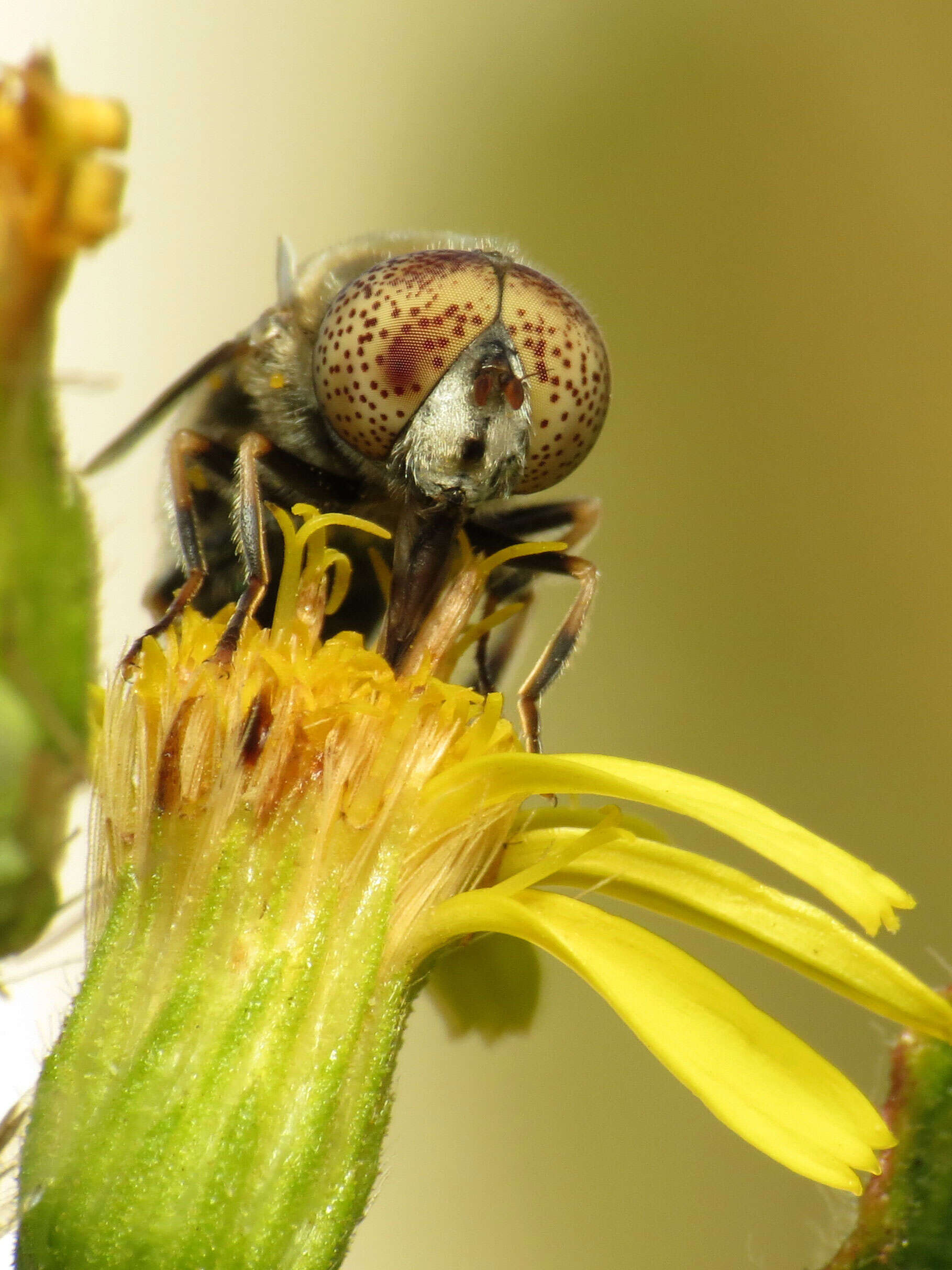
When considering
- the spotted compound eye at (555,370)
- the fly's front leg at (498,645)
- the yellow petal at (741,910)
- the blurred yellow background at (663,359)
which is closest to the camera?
the yellow petal at (741,910)

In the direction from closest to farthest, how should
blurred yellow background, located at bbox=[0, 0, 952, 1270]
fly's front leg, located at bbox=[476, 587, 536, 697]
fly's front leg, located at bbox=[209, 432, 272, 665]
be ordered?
fly's front leg, located at bbox=[209, 432, 272, 665] → fly's front leg, located at bbox=[476, 587, 536, 697] → blurred yellow background, located at bbox=[0, 0, 952, 1270]

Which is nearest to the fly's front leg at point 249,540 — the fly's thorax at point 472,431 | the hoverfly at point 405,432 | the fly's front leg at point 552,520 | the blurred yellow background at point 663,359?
the hoverfly at point 405,432

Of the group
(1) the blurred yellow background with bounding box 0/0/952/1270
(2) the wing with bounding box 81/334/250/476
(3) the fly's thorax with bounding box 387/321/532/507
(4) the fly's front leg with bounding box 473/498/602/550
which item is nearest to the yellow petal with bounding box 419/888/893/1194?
(3) the fly's thorax with bounding box 387/321/532/507

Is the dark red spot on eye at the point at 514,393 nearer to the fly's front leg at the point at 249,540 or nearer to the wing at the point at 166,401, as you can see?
the fly's front leg at the point at 249,540

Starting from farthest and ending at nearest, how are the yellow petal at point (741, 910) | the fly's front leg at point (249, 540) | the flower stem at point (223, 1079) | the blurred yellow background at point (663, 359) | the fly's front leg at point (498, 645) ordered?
the blurred yellow background at point (663, 359) → the fly's front leg at point (498, 645) → the fly's front leg at point (249, 540) → the yellow petal at point (741, 910) → the flower stem at point (223, 1079)

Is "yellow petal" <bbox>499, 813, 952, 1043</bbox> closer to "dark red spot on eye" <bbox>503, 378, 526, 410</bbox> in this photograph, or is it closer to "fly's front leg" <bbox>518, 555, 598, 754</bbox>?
"fly's front leg" <bbox>518, 555, 598, 754</bbox>

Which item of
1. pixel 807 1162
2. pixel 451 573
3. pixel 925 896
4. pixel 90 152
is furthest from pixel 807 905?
pixel 925 896
